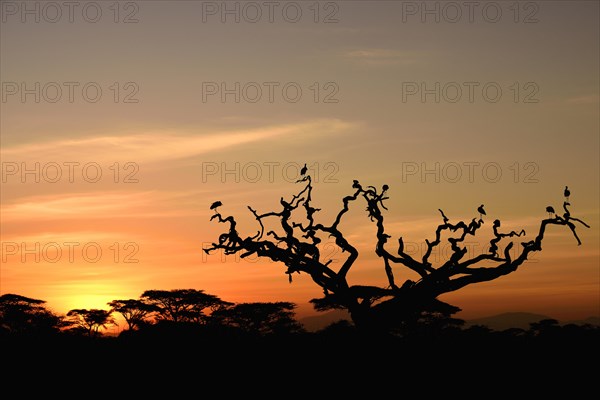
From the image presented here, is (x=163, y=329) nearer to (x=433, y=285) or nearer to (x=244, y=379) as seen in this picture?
(x=244, y=379)

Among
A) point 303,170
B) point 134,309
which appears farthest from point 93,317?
point 303,170

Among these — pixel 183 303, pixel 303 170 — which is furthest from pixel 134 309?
pixel 303 170

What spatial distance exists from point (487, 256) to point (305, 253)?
8.32m

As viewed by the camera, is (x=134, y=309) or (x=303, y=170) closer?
(x=303, y=170)

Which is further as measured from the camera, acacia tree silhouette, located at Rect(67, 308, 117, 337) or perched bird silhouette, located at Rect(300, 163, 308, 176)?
acacia tree silhouette, located at Rect(67, 308, 117, 337)

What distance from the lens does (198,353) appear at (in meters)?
42.8

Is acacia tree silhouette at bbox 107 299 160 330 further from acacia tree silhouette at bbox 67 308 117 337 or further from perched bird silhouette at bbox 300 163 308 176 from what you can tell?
perched bird silhouette at bbox 300 163 308 176

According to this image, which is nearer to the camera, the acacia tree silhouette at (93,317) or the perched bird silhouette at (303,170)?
the perched bird silhouette at (303,170)

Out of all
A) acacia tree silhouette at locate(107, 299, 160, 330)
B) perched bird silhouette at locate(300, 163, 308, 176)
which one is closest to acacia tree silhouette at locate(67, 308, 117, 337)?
acacia tree silhouette at locate(107, 299, 160, 330)

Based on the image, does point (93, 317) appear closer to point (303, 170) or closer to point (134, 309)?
point (134, 309)

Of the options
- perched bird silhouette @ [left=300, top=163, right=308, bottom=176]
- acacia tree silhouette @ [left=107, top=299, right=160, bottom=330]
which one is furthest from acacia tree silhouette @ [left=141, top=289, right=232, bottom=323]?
perched bird silhouette @ [left=300, top=163, right=308, bottom=176]

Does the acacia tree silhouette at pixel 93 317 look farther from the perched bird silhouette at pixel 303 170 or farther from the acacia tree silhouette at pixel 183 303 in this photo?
the perched bird silhouette at pixel 303 170

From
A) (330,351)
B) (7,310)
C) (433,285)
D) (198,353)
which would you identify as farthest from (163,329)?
(7,310)

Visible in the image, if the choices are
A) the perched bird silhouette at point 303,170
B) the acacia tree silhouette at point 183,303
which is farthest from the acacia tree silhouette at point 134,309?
the perched bird silhouette at point 303,170
